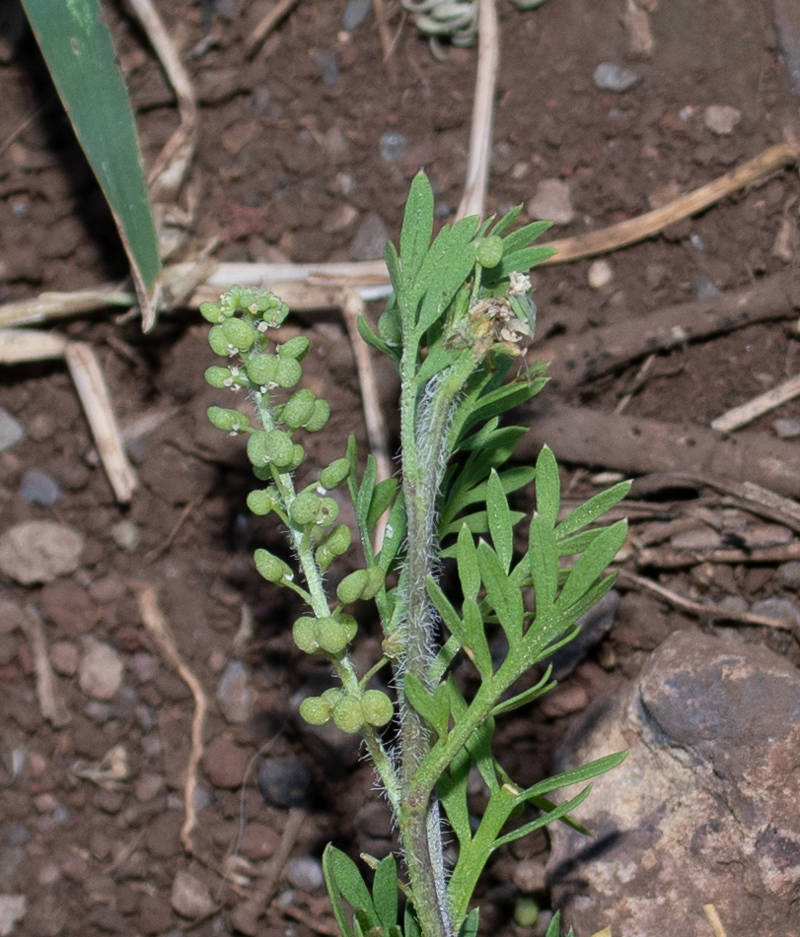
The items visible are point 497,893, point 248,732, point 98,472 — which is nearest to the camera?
point 497,893

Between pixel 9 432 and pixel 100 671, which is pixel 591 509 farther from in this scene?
pixel 9 432

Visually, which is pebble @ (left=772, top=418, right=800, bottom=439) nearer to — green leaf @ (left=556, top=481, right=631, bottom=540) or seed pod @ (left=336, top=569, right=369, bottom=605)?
green leaf @ (left=556, top=481, right=631, bottom=540)

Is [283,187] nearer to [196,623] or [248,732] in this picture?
[196,623]

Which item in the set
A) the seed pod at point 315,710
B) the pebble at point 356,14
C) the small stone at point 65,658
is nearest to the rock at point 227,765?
the small stone at point 65,658

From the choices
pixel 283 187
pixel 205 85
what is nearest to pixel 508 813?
pixel 283 187

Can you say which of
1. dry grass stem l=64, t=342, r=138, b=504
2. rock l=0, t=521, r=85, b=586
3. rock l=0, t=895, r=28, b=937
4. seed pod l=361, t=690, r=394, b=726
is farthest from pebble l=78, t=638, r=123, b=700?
seed pod l=361, t=690, r=394, b=726

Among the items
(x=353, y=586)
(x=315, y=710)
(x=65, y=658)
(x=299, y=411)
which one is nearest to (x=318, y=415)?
(x=299, y=411)
